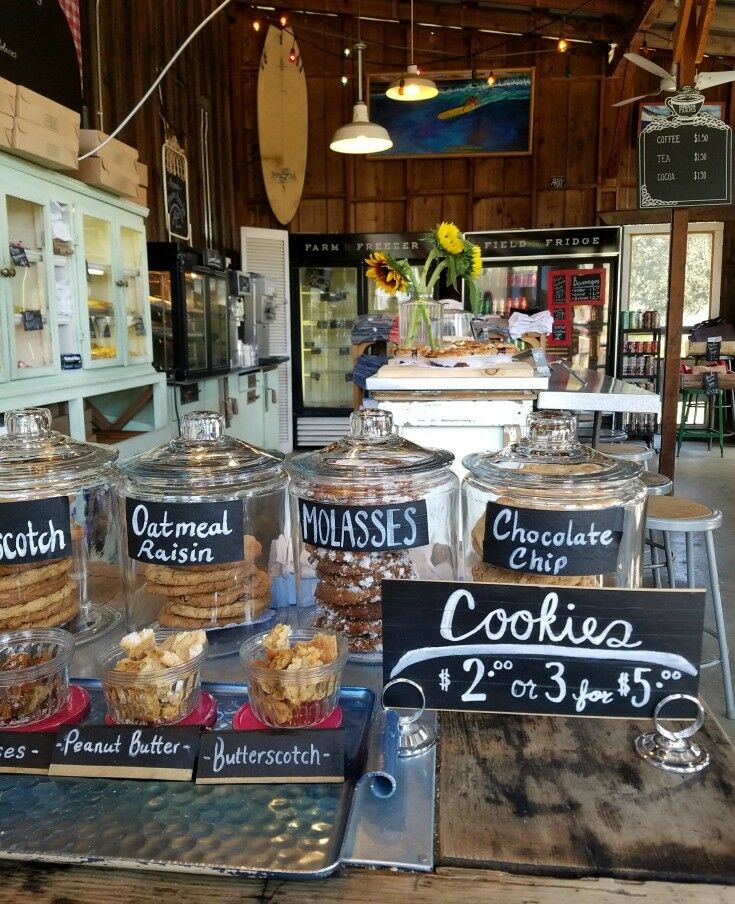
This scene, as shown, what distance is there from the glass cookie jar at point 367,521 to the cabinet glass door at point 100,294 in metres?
3.21

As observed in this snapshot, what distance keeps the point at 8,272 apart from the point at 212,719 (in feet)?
9.08

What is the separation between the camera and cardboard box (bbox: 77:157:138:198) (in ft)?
11.9

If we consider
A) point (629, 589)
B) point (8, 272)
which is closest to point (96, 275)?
point (8, 272)

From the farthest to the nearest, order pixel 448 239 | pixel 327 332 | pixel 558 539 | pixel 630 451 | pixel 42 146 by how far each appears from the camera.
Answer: pixel 327 332
pixel 448 239
pixel 630 451
pixel 42 146
pixel 558 539

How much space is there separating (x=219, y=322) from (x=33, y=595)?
17.3ft

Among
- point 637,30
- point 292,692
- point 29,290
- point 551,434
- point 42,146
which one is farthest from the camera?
point 637,30

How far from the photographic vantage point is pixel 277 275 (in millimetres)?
8125

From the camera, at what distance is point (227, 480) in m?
0.98

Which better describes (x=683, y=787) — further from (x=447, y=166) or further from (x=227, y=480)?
(x=447, y=166)

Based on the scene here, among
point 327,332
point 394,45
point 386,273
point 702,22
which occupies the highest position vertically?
point 394,45

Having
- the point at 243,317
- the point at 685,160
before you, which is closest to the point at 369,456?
the point at 685,160

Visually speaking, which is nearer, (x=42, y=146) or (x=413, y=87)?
(x=42, y=146)

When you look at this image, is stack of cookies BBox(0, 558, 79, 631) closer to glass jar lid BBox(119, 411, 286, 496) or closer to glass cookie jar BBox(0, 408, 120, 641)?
glass cookie jar BBox(0, 408, 120, 641)

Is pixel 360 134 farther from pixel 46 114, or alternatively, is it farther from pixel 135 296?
pixel 46 114
